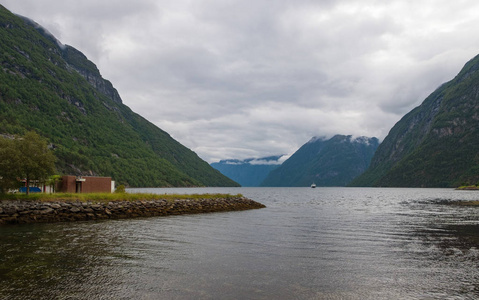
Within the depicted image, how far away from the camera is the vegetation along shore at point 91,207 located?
4386 cm

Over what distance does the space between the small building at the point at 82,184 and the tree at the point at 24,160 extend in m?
15.4

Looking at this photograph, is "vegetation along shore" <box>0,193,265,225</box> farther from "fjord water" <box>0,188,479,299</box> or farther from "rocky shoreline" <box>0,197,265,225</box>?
"fjord water" <box>0,188,479,299</box>

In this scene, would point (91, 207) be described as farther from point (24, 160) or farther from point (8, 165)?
point (8, 165)

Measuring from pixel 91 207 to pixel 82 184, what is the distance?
21.2 meters

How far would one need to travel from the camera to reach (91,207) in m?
49.9

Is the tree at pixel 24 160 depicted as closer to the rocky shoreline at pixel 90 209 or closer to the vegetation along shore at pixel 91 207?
the vegetation along shore at pixel 91 207

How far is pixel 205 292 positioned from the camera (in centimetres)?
1431

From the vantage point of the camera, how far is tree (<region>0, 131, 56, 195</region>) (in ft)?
155

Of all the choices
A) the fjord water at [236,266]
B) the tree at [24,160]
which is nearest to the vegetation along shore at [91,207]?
the tree at [24,160]

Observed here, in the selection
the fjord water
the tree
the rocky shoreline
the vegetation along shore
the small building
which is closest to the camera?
the fjord water

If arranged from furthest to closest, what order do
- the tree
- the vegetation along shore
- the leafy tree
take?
the tree, the leafy tree, the vegetation along shore

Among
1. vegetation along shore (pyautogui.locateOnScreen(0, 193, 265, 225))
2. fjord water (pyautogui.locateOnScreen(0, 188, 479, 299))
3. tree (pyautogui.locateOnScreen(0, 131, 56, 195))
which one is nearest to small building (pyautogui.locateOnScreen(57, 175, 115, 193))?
vegetation along shore (pyautogui.locateOnScreen(0, 193, 265, 225))

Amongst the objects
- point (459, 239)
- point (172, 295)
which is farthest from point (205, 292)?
point (459, 239)

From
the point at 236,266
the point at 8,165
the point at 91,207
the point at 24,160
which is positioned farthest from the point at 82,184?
the point at 236,266
